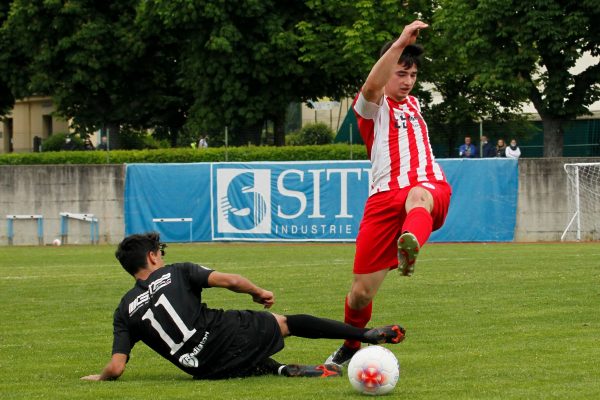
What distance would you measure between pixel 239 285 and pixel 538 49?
3144cm

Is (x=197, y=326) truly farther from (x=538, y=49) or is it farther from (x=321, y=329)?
(x=538, y=49)

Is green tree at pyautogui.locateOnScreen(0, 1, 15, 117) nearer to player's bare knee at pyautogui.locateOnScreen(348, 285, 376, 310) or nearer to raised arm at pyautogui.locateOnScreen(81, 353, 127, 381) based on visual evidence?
player's bare knee at pyautogui.locateOnScreen(348, 285, 376, 310)

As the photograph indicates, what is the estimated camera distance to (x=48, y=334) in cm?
1176

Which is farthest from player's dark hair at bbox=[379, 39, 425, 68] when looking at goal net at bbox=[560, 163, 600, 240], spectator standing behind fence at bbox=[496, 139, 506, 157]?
spectator standing behind fence at bbox=[496, 139, 506, 157]

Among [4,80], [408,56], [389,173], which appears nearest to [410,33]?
[408,56]

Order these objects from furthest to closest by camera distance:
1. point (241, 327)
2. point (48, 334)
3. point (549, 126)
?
point (549, 126)
point (48, 334)
point (241, 327)

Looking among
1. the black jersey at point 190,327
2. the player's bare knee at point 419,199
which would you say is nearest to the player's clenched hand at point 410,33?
the player's bare knee at point 419,199

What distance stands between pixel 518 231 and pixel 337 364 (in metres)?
21.3

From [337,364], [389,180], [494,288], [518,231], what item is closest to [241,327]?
[337,364]

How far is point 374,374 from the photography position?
746cm

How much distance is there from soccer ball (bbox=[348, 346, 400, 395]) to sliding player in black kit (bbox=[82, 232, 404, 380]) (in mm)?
552

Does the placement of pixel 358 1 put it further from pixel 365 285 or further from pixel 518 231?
pixel 365 285

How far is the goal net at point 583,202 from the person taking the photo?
29.2 meters

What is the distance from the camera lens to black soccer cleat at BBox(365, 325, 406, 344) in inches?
318
